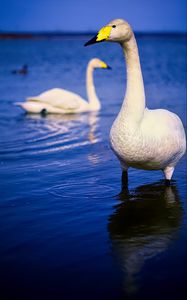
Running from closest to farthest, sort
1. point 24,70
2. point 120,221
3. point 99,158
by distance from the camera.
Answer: point 120,221 < point 99,158 < point 24,70

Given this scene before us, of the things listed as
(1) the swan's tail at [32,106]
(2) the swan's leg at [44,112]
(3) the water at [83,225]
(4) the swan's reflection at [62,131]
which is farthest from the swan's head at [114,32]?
(2) the swan's leg at [44,112]

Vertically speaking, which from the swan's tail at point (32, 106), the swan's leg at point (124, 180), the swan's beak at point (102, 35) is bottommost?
the swan's leg at point (124, 180)

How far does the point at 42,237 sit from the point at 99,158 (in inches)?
129

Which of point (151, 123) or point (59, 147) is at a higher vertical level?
point (151, 123)

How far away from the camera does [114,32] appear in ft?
17.5

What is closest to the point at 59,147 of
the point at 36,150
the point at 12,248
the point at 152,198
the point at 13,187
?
the point at 36,150

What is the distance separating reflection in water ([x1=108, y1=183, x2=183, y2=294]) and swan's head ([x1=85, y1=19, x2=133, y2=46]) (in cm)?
156

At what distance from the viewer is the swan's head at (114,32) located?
5.27 m

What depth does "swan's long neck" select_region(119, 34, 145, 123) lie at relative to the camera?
5.58 meters

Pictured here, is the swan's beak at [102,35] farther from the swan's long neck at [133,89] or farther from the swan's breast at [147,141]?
the swan's breast at [147,141]

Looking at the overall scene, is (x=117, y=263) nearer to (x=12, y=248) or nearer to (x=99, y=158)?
(x=12, y=248)

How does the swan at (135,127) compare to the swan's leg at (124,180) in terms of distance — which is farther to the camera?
the swan's leg at (124,180)

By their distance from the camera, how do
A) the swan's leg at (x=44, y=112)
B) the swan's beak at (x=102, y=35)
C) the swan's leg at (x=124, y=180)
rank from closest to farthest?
1. the swan's beak at (x=102, y=35)
2. the swan's leg at (x=124, y=180)
3. the swan's leg at (x=44, y=112)

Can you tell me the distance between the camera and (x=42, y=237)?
189 inches
